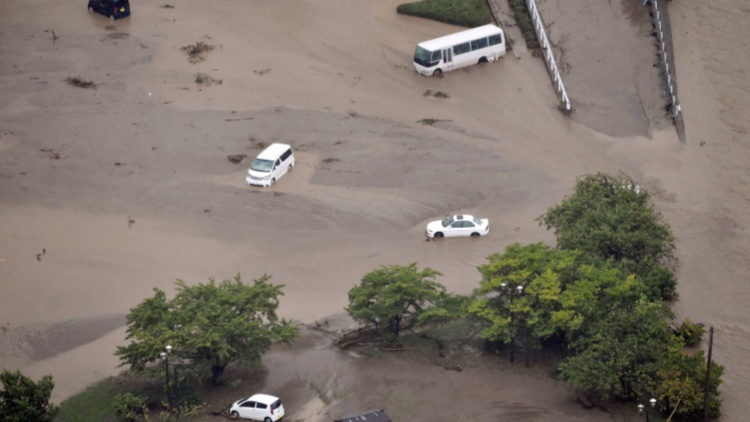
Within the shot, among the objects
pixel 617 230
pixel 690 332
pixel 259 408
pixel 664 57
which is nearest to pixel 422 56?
pixel 664 57

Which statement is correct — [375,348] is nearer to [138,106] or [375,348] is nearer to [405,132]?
[405,132]

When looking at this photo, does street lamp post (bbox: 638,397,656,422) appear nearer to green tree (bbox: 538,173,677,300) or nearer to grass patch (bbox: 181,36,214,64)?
green tree (bbox: 538,173,677,300)

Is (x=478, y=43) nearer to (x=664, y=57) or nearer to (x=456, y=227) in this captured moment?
(x=664, y=57)

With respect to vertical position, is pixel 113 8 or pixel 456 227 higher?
pixel 456 227

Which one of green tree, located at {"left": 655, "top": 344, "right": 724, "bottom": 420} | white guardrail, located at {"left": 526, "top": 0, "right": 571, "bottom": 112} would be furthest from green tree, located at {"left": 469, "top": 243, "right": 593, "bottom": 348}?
white guardrail, located at {"left": 526, "top": 0, "right": 571, "bottom": 112}

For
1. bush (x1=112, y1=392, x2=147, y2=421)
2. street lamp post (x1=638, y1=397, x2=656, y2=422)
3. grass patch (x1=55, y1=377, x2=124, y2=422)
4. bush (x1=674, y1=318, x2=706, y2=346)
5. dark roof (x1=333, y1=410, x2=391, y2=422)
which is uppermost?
street lamp post (x1=638, y1=397, x2=656, y2=422)

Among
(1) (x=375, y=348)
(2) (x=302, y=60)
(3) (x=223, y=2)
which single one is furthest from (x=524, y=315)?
(3) (x=223, y=2)

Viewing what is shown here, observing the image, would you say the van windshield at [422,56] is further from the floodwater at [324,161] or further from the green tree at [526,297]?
the green tree at [526,297]
